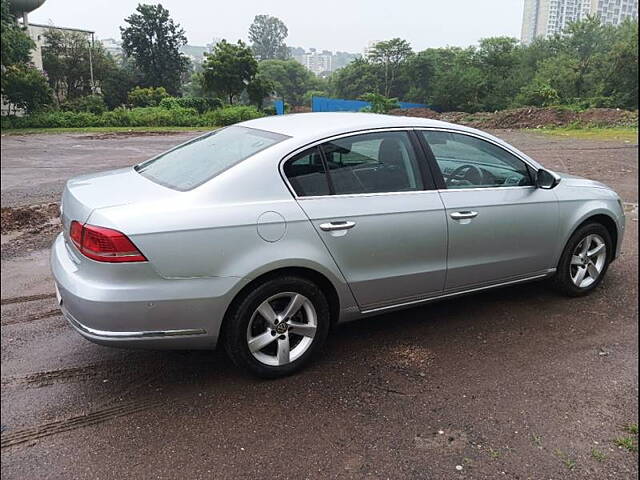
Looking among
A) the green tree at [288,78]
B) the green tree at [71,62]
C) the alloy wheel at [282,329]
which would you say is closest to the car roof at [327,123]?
the alloy wheel at [282,329]

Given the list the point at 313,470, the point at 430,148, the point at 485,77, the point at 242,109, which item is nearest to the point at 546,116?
the point at 485,77

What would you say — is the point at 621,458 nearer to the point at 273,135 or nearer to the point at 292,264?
the point at 292,264

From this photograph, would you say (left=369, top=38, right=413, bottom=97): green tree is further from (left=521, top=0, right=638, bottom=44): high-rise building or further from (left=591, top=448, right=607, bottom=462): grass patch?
(left=591, top=448, right=607, bottom=462): grass patch

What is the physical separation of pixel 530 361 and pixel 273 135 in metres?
2.20

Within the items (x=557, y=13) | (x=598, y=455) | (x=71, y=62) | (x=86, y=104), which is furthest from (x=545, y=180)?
(x=86, y=104)

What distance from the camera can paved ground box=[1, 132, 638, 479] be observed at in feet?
7.67

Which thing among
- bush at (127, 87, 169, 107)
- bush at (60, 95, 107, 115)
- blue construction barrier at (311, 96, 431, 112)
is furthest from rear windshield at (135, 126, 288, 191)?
blue construction barrier at (311, 96, 431, 112)

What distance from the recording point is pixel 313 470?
230 cm

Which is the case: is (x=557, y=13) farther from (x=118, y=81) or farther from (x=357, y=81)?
(x=357, y=81)

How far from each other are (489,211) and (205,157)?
1976 mm

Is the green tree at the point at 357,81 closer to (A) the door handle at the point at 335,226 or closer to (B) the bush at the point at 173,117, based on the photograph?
(B) the bush at the point at 173,117

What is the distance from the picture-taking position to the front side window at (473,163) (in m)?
3.64

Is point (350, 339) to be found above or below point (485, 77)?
below

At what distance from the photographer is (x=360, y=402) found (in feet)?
9.33
